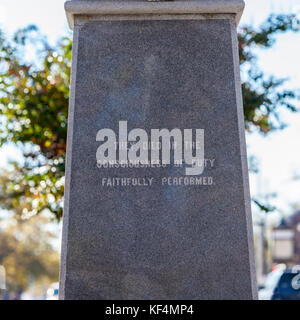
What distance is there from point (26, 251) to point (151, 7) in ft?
174

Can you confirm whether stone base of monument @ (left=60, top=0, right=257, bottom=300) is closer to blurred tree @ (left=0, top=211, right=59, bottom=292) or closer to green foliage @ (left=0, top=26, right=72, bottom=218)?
green foliage @ (left=0, top=26, right=72, bottom=218)

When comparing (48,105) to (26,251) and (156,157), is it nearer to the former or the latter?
(156,157)

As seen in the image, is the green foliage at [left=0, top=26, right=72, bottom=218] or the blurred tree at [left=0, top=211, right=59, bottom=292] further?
the blurred tree at [left=0, top=211, right=59, bottom=292]

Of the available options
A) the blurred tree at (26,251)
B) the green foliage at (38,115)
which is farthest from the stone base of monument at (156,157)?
the blurred tree at (26,251)

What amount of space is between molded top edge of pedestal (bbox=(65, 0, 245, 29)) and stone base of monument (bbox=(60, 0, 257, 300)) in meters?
0.01

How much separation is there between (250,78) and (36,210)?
4.58 metres

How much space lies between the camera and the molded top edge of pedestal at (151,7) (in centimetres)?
600

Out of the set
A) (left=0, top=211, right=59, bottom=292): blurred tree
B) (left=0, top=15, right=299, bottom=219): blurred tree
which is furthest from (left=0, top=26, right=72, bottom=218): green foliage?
(left=0, top=211, right=59, bottom=292): blurred tree

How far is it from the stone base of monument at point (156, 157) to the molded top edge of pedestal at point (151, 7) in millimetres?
11

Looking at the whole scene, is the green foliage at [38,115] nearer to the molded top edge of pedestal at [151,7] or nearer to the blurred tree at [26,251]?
the molded top edge of pedestal at [151,7]

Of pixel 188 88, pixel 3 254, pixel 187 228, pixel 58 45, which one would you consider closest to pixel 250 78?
pixel 58 45

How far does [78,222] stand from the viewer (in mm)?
5602

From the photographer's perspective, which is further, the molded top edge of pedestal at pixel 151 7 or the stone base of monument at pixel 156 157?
the molded top edge of pedestal at pixel 151 7

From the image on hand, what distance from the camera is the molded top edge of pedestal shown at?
600cm
